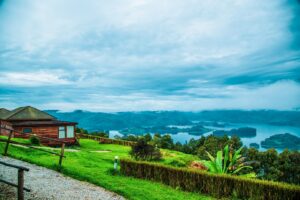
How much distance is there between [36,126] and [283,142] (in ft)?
546

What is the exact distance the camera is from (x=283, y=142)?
6786 inches

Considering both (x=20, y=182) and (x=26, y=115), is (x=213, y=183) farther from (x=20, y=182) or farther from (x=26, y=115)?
(x=26, y=115)

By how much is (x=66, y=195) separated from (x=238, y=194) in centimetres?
749

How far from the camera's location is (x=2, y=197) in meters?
9.29

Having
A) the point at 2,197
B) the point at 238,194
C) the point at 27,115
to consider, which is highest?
the point at 27,115

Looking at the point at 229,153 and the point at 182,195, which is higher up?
the point at 229,153

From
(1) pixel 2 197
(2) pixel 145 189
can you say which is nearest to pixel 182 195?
(2) pixel 145 189

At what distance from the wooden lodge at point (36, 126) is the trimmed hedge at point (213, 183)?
2528cm

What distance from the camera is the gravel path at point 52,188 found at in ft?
33.2

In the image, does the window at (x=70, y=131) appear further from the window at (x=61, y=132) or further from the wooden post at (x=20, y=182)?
the wooden post at (x=20, y=182)

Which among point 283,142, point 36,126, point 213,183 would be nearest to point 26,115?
point 36,126

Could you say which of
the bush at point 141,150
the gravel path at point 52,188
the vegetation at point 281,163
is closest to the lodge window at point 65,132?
the bush at point 141,150

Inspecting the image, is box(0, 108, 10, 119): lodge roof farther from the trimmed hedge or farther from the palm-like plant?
the palm-like plant

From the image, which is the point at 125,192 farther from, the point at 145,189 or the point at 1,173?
the point at 1,173
